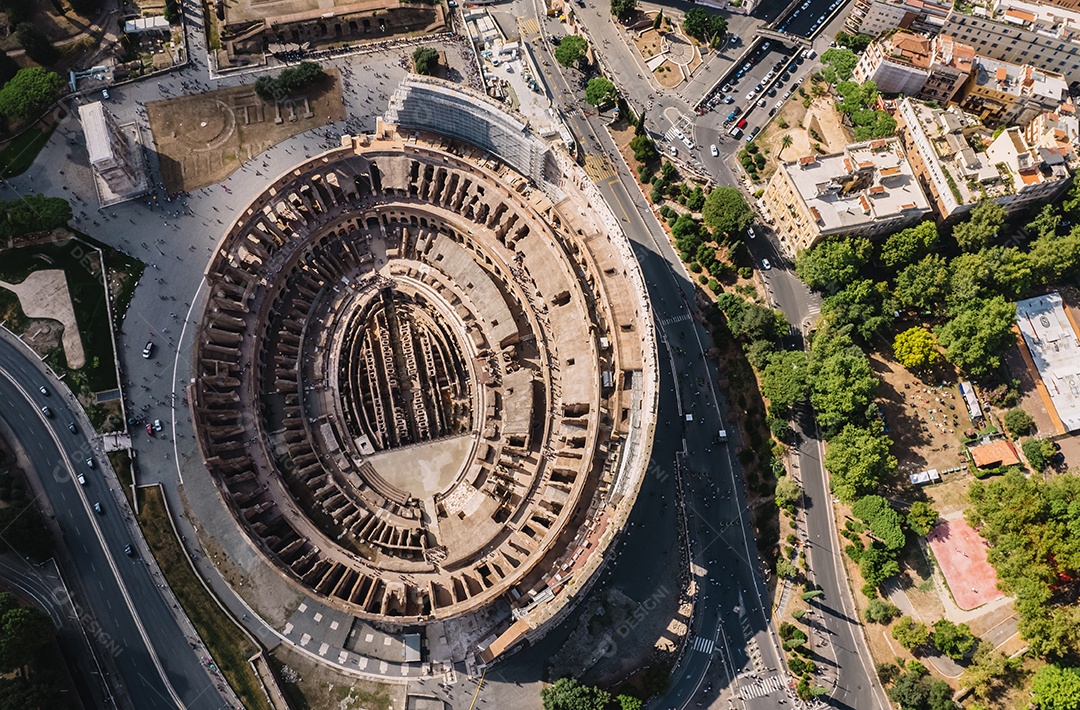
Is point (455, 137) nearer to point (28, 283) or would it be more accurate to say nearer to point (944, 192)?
point (28, 283)

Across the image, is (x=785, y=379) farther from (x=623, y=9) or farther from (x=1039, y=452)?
(x=623, y=9)

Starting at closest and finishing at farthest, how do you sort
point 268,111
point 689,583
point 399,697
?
point 399,697 → point 689,583 → point 268,111

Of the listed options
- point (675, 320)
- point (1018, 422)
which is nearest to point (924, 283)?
point (1018, 422)

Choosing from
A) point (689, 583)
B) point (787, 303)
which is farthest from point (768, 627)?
point (787, 303)

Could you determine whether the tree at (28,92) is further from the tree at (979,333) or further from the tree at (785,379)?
the tree at (979,333)

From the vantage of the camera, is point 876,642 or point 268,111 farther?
point 268,111

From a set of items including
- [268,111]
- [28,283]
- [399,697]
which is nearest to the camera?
[399,697]
